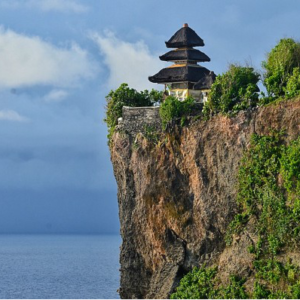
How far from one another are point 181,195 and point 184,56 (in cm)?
728

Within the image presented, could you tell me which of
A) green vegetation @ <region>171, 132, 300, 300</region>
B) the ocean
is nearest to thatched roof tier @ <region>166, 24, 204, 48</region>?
green vegetation @ <region>171, 132, 300, 300</region>

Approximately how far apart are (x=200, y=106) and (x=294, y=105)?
540cm

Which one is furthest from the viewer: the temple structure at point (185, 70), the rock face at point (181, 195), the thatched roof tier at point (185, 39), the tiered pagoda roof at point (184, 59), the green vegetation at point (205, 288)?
the thatched roof tier at point (185, 39)

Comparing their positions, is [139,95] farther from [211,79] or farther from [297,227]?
[297,227]

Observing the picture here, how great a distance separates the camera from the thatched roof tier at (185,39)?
43094 mm

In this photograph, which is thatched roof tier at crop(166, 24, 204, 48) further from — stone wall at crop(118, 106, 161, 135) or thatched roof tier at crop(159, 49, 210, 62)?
stone wall at crop(118, 106, 161, 135)

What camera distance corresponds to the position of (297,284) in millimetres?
34500

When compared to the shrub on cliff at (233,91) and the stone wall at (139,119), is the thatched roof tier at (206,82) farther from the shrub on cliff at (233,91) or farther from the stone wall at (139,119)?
the stone wall at (139,119)

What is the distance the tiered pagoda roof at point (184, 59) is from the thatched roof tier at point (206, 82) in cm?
44

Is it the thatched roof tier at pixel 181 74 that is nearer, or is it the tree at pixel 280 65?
the tree at pixel 280 65

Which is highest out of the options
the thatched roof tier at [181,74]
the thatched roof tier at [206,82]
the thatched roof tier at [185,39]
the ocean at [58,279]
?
the thatched roof tier at [185,39]

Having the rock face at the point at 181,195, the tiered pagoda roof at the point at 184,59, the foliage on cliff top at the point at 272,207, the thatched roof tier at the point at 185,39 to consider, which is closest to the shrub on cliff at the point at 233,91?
the rock face at the point at 181,195

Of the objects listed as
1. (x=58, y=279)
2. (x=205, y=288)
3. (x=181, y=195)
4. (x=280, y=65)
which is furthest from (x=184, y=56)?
(x=58, y=279)

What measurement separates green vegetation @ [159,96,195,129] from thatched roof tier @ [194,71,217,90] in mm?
1703
